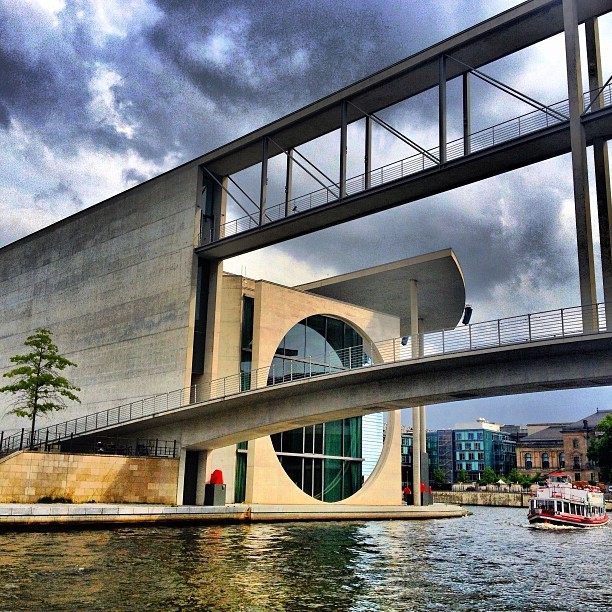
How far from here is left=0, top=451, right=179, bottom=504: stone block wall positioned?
26.0 meters

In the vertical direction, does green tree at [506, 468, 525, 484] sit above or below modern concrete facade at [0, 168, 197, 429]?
below

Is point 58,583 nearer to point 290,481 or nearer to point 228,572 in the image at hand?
point 228,572

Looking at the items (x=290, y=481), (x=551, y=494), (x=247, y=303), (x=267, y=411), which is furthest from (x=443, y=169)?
(x=551, y=494)

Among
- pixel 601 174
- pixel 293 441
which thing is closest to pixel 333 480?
pixel 293 441

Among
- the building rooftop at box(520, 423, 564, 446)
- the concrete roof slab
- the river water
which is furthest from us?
the building rooftop at box(520, 423, 564, 446)

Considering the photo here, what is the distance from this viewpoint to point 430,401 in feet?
84.7

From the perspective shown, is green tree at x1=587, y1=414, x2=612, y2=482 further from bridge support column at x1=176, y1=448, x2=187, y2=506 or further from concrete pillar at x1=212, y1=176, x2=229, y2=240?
bridge support column at x1=176, y1=448, x2=187, y2=506

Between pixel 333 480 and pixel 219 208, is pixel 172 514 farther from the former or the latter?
pixel 219 208

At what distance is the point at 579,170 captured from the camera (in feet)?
71.5

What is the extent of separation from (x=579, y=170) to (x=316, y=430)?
802 inches

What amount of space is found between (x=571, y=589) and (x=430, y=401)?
11.1 metres

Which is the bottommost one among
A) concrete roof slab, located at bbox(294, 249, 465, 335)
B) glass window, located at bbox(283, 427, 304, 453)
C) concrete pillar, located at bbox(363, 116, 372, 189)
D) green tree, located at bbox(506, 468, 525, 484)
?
green tree, located at bbox(506, 468, 525, 484)

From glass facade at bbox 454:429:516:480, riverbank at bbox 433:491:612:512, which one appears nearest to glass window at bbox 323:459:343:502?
riverbank at bbox 433:491:612:512

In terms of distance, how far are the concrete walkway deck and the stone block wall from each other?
134 cm
